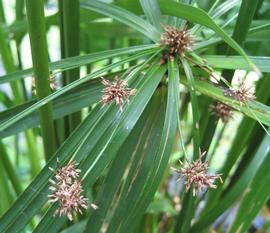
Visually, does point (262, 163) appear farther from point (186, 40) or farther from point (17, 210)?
point (17, 210)

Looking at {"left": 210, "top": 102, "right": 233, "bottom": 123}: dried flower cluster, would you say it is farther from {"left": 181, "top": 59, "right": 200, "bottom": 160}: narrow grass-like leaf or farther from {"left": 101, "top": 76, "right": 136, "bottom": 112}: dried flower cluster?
{"left": 101, "top": 76, "right": 136, "bottom": 112}: dried flower cluster

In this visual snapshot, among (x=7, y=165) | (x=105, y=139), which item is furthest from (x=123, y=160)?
(x=7, y=165)

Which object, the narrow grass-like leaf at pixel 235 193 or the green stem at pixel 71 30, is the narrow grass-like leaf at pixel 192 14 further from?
the narrow grass-like leaf at pixel 235 193

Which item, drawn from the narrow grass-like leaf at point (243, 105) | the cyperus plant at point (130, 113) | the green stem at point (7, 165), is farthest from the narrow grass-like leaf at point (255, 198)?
the green stem at point (7, 165)

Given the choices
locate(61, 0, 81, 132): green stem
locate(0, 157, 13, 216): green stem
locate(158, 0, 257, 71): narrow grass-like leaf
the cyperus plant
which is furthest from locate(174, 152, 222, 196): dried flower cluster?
locate(0, 157, 13, 216): green stem

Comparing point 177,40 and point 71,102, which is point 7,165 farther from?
point 177,40

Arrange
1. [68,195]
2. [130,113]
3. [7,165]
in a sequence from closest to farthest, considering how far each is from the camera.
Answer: [68,195]
[130,113]
[7,165]
